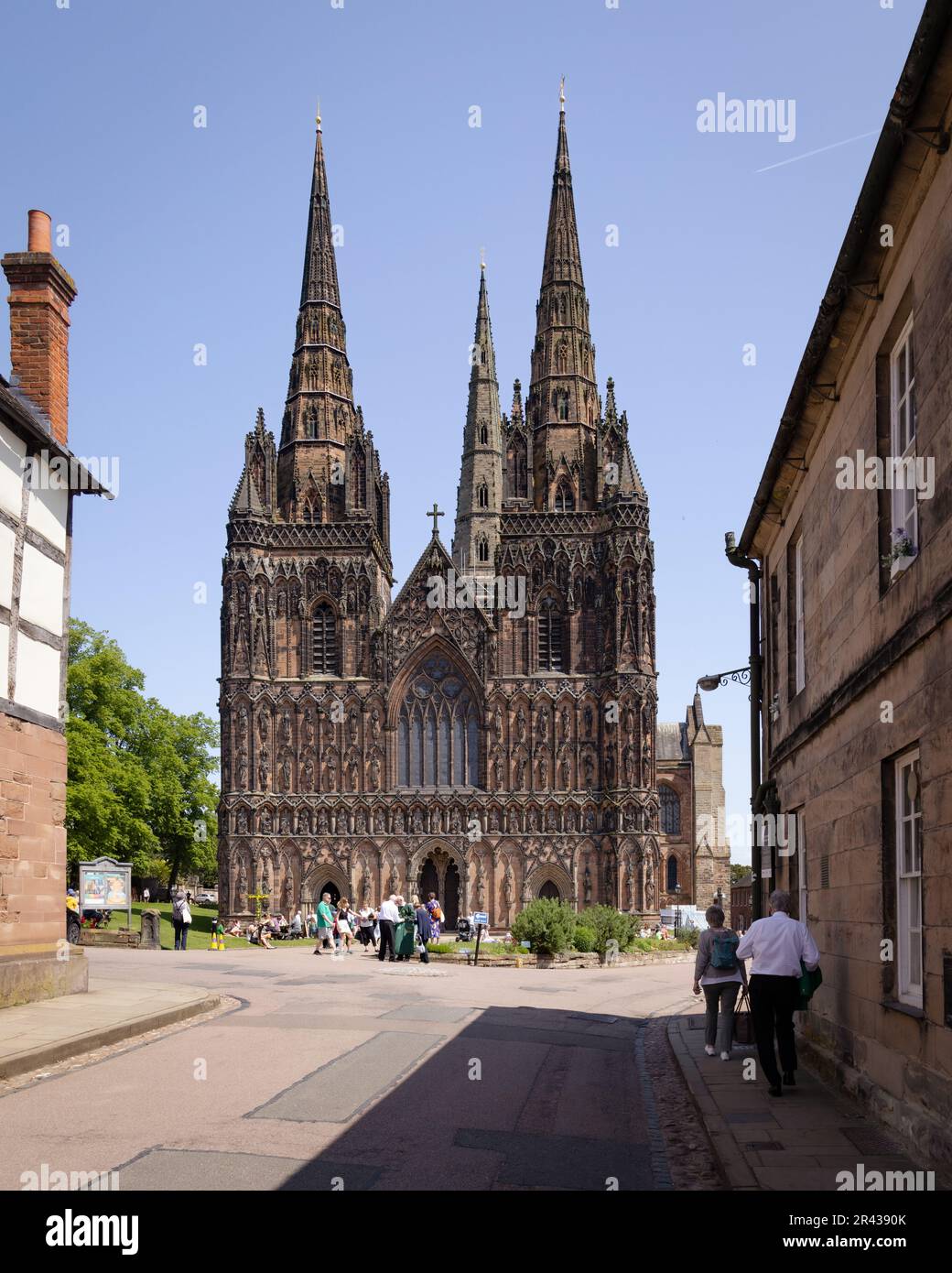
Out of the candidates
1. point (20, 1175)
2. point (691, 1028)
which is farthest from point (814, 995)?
point (20, 1175)

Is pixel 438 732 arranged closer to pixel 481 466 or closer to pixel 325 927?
pixel 481 466

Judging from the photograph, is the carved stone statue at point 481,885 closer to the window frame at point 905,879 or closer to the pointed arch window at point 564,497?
the pointed arch window at point 564,497

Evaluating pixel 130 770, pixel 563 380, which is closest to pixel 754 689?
pixel 130 770

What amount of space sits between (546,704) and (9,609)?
149 ft

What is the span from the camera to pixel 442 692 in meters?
61.9

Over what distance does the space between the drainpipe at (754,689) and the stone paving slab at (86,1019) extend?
708cm

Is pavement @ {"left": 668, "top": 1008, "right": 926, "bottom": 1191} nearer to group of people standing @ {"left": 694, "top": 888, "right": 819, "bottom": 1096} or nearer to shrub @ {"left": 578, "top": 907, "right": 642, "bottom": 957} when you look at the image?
group of people standing @ {"left": 694, "top": 888, "right": 819, "bottom": 1096}

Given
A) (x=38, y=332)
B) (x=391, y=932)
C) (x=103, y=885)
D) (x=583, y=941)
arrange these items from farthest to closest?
1. (x=583, y=941)
2. (x=103, y=885)
3. (x=391, y=932)
4. (x=38, y=332)

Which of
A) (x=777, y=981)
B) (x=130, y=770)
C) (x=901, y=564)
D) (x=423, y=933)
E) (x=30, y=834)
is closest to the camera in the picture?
(x=901, y=564)

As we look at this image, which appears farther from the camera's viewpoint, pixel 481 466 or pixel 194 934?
pixel 481 466

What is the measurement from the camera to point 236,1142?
8.59 metres

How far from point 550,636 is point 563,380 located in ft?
44.6

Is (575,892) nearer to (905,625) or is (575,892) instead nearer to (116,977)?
(116,977)

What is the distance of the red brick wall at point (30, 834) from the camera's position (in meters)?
15.7
